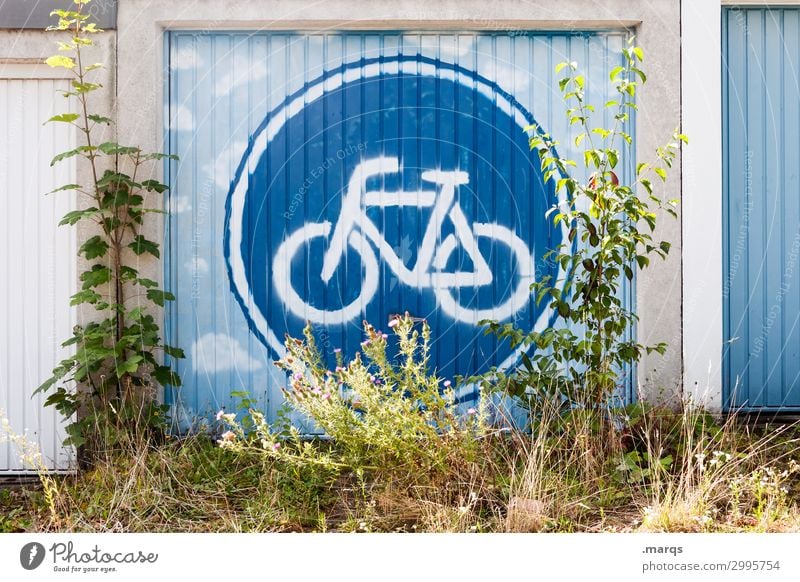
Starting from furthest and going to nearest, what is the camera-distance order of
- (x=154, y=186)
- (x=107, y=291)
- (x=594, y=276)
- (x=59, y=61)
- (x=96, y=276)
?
(x=107, y=291), (x=154, y=186), (x=96, y=276), (x=59, y=61), (x=594, y=276)

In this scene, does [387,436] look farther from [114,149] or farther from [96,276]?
[114,149]

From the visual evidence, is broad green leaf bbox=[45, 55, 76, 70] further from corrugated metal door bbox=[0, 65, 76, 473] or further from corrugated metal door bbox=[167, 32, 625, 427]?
corrugated metal door bbox=[167, 32, 625, 427]

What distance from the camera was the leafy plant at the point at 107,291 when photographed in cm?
441

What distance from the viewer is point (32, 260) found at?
15.8 ft

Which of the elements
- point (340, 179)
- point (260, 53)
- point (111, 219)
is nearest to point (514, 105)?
point (340, 179)

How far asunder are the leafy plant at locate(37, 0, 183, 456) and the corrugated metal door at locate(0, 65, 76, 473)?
0.53 feet

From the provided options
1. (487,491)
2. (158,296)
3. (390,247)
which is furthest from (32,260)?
(487,491)

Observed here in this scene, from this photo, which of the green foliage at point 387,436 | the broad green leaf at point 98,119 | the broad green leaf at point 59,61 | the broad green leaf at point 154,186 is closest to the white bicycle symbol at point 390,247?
the broad green leaf at point 154,186

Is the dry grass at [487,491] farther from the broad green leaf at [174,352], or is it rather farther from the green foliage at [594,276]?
the broad green leaf at [174,352]

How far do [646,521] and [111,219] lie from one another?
10.7 ft

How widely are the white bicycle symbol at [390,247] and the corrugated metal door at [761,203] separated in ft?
4.43

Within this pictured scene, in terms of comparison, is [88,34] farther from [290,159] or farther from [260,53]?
[290,159]

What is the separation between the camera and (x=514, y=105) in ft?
16.2

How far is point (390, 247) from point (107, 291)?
166 centimetres
